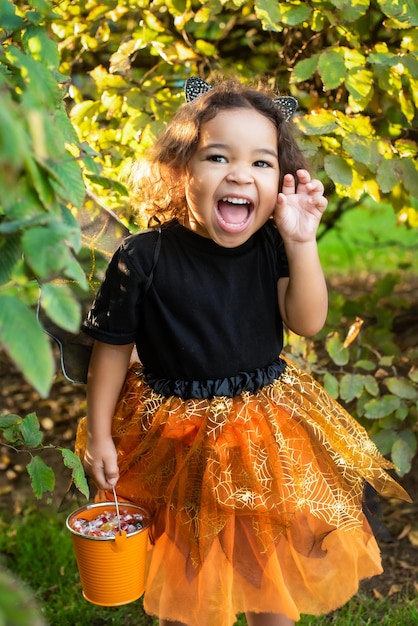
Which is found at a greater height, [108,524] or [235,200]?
[235,200]

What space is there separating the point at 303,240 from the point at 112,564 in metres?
0.78

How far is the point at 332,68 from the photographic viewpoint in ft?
6.75

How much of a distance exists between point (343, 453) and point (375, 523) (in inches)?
9.6

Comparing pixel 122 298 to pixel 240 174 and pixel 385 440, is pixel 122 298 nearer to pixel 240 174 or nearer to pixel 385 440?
pixel 240 174

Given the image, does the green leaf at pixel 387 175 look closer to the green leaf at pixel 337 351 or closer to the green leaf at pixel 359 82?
the green leaf at pixel 359 82

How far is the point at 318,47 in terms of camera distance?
8.46ft

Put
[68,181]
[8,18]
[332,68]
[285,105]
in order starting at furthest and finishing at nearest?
[332,68] → [285,105] → [8,18] → [68,181]

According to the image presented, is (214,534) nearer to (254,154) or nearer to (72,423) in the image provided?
(254,154)

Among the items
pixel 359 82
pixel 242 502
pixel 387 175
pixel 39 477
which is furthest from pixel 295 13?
pixel 39 477

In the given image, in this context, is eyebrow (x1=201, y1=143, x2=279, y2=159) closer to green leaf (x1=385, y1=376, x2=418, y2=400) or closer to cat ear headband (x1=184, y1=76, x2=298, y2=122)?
cat ear headband (x1=184, y1=76, x2=298, y2=122)

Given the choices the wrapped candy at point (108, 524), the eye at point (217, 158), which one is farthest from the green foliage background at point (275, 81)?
the wrapped candy at point (108, 524)

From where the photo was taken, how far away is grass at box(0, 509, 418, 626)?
2.21 m

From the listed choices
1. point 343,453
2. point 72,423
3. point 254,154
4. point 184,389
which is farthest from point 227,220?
point 72,423

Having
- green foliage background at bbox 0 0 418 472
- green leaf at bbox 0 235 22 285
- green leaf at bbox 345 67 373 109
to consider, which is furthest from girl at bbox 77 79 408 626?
green leaf at bbox 0 235 22 285
